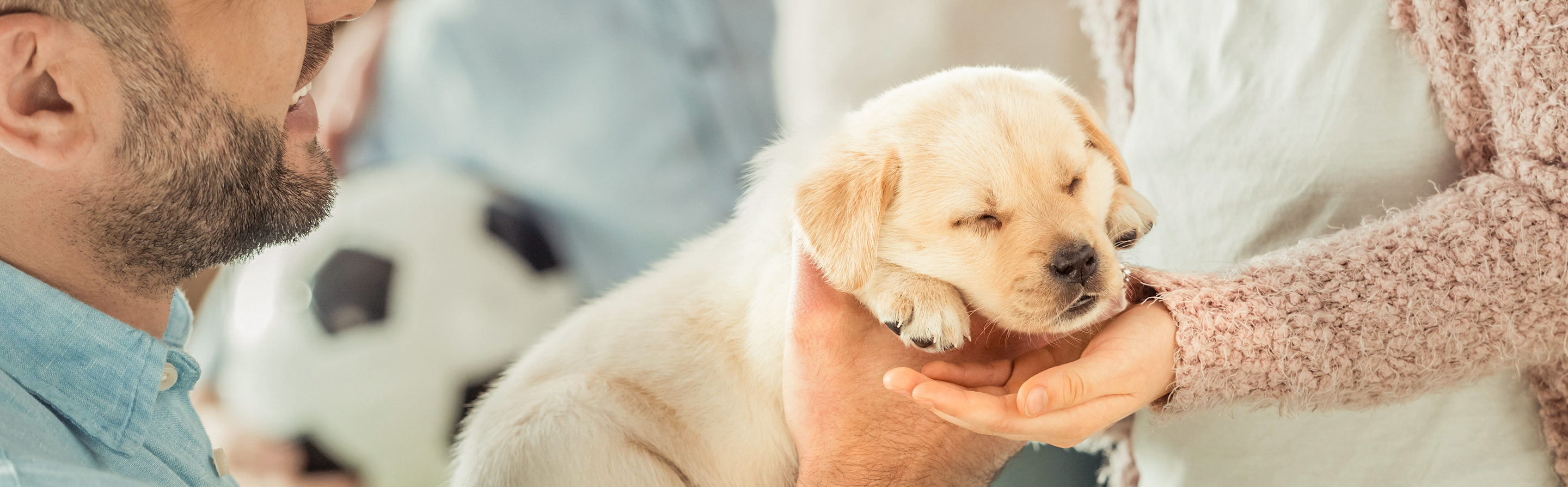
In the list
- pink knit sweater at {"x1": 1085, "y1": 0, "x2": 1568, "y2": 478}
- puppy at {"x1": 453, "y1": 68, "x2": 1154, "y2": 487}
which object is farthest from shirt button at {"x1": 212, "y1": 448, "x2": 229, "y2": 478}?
pink knit sweater at {"x1": 1085, "y1": 0, "x2": 1568, "y2": 478}

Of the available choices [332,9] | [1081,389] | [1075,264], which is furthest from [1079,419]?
[332,9]

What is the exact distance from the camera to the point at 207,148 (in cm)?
76

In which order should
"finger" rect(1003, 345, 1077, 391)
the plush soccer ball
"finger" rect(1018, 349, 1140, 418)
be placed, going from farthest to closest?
1. the plush soccer ball
2. "finger" rect(1003, 345, 1077, 391)
3. "finger" rect(1018, 349, 1140, 418)

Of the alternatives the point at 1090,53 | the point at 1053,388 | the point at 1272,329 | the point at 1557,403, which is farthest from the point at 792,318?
the point at 1557,403

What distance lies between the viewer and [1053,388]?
71 centimetres

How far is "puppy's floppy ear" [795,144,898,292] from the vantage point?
82cm

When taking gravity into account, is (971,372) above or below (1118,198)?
Answer: below

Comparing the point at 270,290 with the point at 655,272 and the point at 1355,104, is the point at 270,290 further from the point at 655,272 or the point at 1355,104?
the point at 1355,104

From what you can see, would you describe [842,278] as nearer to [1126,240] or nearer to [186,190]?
[1126,240]

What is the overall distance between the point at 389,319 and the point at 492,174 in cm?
27

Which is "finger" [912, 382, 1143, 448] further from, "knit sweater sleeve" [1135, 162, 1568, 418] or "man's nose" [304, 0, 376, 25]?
"man's nose" [304, 0, 376, 25]

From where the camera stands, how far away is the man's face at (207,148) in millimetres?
707

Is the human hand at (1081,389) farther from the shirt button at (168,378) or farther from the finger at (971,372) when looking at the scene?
the shirt button at (168,378)

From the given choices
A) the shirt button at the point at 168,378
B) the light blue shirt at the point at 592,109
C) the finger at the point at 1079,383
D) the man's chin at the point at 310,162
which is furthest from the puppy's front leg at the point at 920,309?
the shirt button at the point at 168,378
